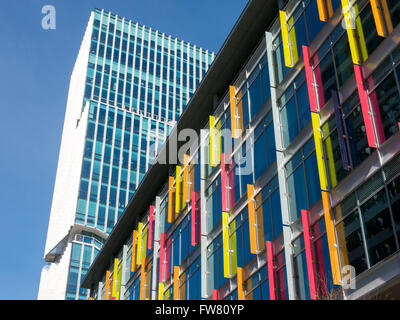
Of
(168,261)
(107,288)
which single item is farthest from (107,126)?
(168,261)

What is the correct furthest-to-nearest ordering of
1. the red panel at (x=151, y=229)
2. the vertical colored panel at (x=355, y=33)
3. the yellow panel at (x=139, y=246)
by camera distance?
the yellow panel at (x=139, y=246), the red panel at (x=151, y=229), the vertical colored panel at (x=355, y=33)

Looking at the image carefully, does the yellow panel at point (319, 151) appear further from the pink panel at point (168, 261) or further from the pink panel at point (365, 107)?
the pink panel at point (168, 261)

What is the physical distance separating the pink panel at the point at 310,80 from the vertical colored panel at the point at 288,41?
1.86m

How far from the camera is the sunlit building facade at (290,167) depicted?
22.2 metres

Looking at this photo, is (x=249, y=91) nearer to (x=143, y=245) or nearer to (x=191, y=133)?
(x=191, y=133)

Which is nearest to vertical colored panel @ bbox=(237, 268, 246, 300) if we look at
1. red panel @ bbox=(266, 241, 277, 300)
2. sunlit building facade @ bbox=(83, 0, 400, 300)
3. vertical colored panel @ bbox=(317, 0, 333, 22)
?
sunlit building facade @ bbox=(83, 0, 400, 300)

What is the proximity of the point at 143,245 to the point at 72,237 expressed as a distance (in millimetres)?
40410

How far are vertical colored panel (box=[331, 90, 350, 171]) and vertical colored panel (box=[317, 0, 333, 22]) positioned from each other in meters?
4.18

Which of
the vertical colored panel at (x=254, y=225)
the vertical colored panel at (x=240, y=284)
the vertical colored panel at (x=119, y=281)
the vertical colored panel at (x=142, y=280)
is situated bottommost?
the vertical colored panel at (x=240, y=284)

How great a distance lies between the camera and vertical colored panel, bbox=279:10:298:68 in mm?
31100

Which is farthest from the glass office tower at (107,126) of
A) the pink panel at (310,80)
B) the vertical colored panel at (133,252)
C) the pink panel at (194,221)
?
the pink panel at (310,80)

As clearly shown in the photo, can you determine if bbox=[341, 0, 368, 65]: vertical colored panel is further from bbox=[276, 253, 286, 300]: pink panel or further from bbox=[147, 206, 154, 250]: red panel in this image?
bbox=[147, 206, 154, 250]: red panel

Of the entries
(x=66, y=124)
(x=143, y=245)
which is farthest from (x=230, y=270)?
(x=66, y=124)

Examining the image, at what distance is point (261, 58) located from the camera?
3578 cm
